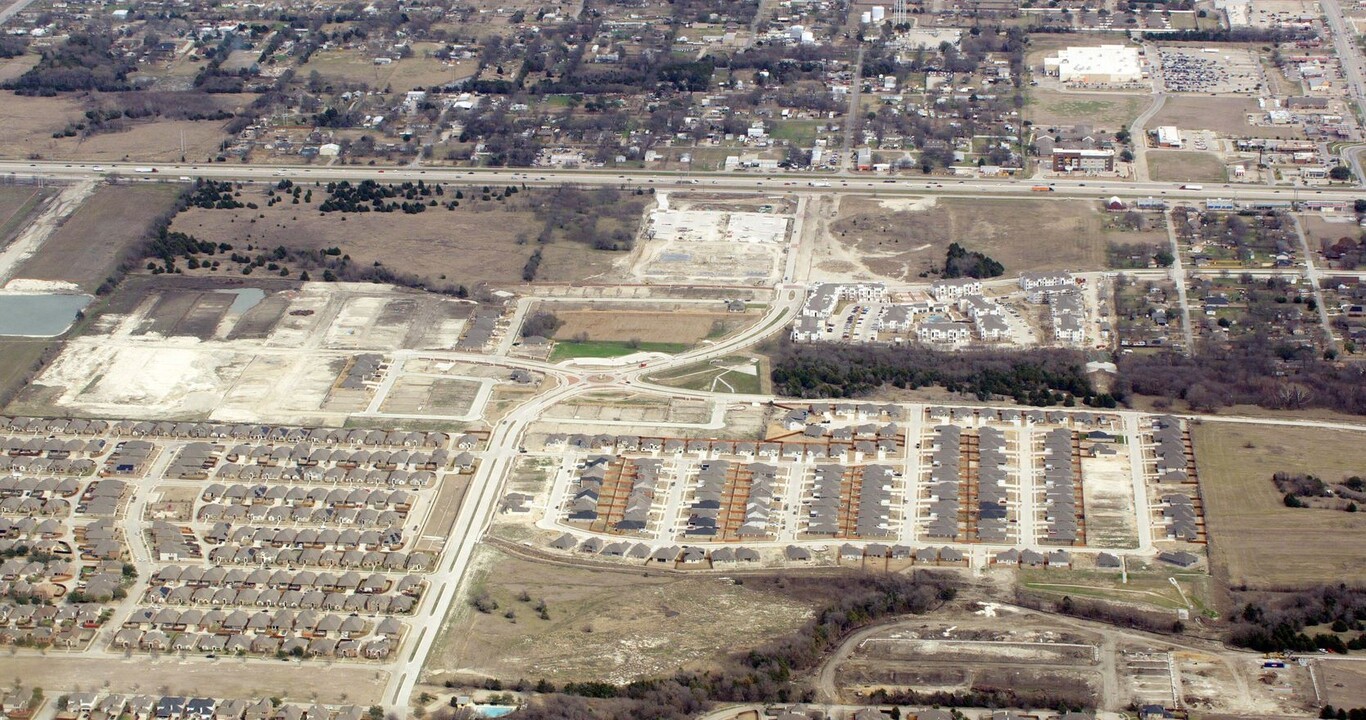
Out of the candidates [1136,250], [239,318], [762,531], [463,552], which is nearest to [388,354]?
[239,318]

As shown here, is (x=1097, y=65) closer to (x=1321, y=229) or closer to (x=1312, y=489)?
(x=1321, y=229)

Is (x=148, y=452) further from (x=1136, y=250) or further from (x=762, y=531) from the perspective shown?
(x=1136, y=250)

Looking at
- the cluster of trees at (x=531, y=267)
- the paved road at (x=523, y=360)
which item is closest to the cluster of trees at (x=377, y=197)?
the paved road at (x=523, y=360)

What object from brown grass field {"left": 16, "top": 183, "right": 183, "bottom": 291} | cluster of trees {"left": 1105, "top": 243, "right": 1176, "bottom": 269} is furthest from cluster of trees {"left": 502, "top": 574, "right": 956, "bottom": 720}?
brown grass field {"left": 16, "top": 183, "right": 183, "bottom": 291}

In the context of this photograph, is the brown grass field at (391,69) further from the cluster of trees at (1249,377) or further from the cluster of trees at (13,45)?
the cluster of trees at (1249,377)

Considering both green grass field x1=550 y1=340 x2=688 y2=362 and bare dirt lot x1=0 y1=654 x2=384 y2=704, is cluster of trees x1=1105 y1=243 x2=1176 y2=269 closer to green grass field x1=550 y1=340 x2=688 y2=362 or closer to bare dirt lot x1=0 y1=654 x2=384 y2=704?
green grass field x1=550 y1=340 x2=688 y2=362

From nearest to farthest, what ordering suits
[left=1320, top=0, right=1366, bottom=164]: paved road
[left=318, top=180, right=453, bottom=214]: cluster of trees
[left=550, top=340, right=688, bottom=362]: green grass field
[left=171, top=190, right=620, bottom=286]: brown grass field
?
1. [left=550, top=340, right=688, bottom=362]: green grass field
2. [left=171, top=190, right=620, bottom=286]: brown grass field
3. [left=318, top=180, right=453, bottom=214]: cluster of trees
4. [left=1320, top=0, right=1366, bottom=164]: paved road
